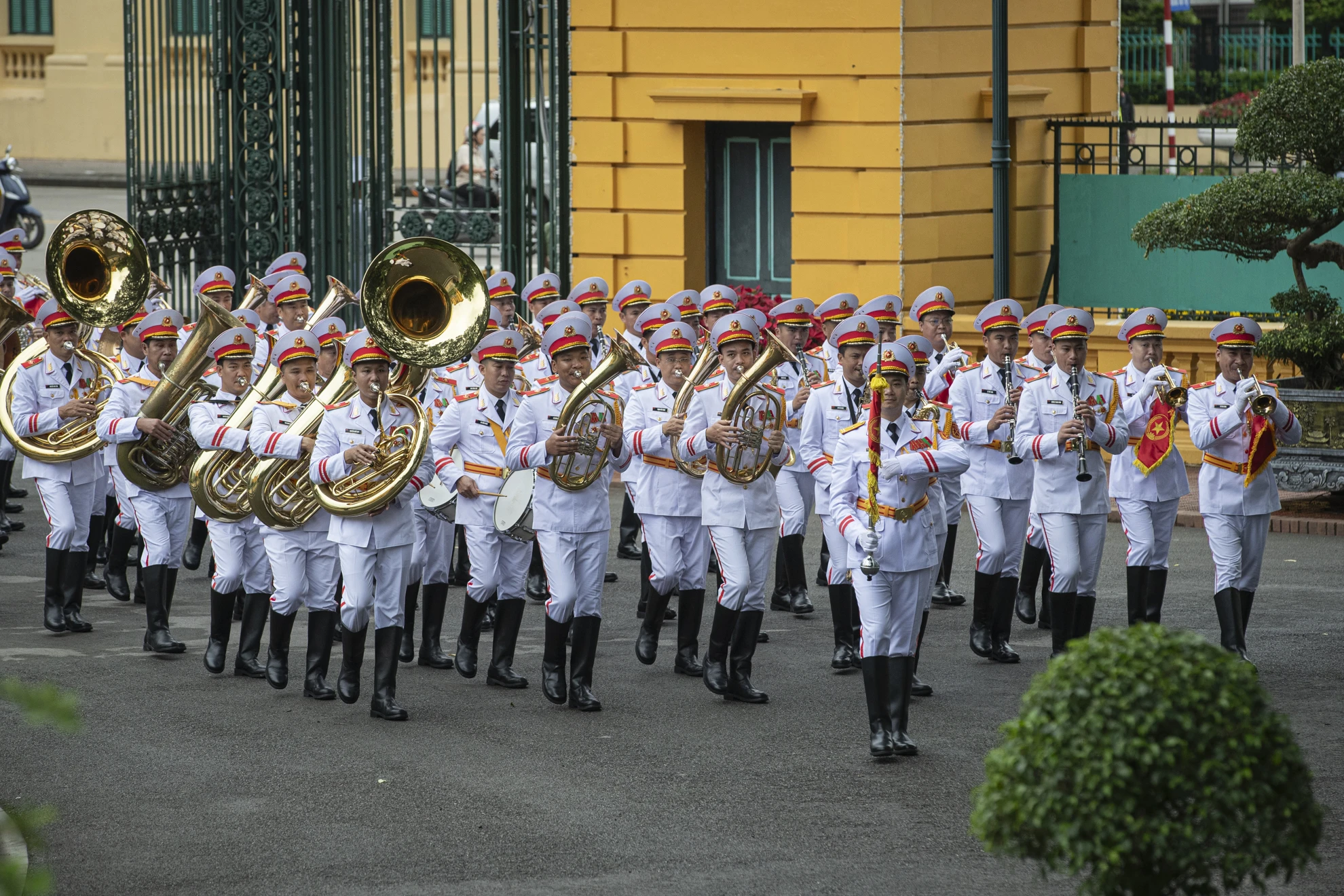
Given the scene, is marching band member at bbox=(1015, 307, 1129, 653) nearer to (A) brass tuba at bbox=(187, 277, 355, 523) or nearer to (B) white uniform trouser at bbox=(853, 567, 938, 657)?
(B) white uniform trouser at bbox=(853, 567, 938, 657)

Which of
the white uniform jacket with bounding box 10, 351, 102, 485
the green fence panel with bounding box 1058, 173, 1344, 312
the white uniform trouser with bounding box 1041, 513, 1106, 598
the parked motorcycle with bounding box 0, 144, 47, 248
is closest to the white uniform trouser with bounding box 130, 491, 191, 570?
the white uniform jacket with bounding box 10, 351, 102, 485

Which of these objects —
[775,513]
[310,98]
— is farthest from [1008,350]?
[310,98]

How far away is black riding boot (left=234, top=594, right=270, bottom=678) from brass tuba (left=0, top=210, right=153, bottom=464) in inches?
61.8

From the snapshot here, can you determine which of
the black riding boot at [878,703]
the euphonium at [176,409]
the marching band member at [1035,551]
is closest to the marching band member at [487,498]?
the euphonium at [176,409]

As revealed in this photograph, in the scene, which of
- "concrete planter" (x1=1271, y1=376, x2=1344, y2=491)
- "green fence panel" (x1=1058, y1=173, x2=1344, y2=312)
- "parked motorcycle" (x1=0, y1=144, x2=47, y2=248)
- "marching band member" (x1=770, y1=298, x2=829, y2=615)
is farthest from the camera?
"parked motorcycle" (x1=0, y1=144, x2=47, y2=248)

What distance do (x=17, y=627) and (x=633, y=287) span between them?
511cm

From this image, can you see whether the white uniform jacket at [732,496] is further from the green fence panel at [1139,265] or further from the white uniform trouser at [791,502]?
the green fence panel at [1139,265]

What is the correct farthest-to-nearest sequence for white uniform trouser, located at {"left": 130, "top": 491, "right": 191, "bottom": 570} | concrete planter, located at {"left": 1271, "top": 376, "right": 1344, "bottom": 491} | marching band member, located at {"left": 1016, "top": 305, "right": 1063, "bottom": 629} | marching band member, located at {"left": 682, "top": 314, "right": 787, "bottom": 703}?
1. concrete planter, located at {"left": 1271, "top": 376, "right": 1344, "bottom": 491}
2. marching band member, located at {"left": 1016, "top": 305, "right": 1063, "bottom": 629}
3. white uniform trouser, located at {"left": 130, "top": 491, "right": 191, "bottom": 570}
4. marching band member, located at {"left": 682, "top": 314, "right": 787, "bottom": 703}

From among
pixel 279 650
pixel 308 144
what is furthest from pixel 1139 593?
pixel 308 144

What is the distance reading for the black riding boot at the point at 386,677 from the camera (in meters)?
9.07

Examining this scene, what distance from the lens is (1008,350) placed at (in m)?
10.9

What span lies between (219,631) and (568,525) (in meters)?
2.12

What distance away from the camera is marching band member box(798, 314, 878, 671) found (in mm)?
9656

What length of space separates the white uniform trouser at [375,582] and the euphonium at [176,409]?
1.69 metres
